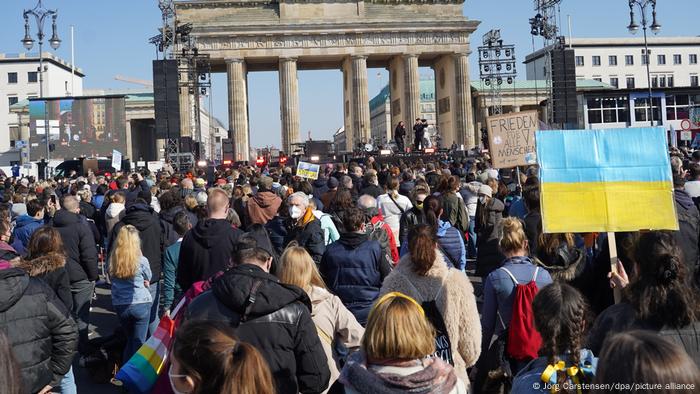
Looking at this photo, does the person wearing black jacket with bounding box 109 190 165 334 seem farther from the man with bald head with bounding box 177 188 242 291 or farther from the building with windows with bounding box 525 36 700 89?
the building with windows with bounding box 525 36 700 89

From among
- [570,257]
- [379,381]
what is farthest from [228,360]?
[570,257]

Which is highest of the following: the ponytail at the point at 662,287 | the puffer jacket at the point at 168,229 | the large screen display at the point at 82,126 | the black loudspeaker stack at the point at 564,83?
the large screen display at the point at 82,126

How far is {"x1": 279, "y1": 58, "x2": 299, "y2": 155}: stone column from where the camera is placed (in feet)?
194

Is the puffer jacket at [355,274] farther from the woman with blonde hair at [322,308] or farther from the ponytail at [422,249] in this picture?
the woman with blonde hair at [322,308]

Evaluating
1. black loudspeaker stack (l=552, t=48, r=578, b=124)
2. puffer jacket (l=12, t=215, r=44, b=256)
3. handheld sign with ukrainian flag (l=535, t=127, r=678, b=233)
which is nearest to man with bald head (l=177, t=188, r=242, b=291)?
handheld sign with ukrainian flag (l=535, t=127, r=678, b=233)

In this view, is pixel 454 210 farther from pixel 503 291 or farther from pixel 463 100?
pixel 463 100

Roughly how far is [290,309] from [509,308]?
1745 millimetres

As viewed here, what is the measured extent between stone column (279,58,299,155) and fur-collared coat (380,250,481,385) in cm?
5378

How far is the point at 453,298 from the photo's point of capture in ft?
17.5

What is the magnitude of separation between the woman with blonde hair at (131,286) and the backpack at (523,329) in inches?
180

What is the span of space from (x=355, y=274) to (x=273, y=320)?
7.43ft

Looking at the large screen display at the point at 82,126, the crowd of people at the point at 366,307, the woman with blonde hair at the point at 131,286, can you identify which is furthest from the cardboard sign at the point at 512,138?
the large screen display at the point at 82,126

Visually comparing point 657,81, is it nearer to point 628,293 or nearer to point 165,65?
point 165,65

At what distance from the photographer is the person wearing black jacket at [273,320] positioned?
4270mm
